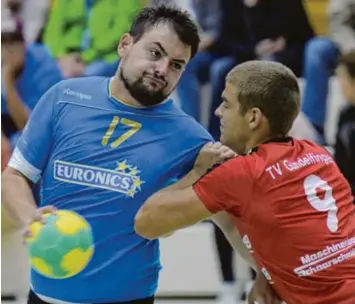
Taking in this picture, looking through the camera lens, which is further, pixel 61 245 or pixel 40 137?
pixel 40 137

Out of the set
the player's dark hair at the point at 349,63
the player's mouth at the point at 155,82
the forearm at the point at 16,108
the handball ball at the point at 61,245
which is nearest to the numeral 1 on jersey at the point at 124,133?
the player's mouth at the point at 155,82

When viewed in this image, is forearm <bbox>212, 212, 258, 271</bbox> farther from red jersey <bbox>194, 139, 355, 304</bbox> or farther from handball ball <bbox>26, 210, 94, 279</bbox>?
handball ball <bbox>26, 210, 94, 279</bbox>

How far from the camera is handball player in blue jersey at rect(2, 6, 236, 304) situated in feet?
9.06

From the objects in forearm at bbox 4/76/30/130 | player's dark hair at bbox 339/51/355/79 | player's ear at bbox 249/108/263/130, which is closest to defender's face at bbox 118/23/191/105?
player's ear at bbox 249/108/263/130

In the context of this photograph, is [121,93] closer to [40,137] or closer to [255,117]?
[40,137]

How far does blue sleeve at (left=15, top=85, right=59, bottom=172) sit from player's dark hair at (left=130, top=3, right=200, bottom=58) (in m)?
0.36

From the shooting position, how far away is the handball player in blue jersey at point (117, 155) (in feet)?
9.06

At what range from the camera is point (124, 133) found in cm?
280

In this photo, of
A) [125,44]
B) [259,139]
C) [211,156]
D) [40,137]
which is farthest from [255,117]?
[40,137]

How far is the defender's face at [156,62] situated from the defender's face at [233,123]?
0.60ft

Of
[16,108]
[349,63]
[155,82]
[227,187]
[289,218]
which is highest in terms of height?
[155,82]

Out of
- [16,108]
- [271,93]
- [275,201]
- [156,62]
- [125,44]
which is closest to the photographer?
[275,201]

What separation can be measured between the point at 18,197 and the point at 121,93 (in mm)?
463

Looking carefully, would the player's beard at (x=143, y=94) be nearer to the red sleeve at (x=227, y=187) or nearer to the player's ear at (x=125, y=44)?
the player's ear at (x=125, y=44)
